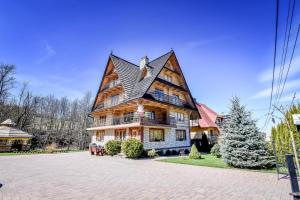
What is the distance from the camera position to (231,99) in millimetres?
13359

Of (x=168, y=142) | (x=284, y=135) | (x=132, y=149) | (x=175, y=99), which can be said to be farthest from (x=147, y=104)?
(x=284, y=135)

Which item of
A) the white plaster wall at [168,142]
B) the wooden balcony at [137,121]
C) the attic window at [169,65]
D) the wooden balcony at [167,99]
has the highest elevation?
the attic window at [169,65]

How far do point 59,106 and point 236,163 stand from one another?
53544 mm

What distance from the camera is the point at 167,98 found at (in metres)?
24.3

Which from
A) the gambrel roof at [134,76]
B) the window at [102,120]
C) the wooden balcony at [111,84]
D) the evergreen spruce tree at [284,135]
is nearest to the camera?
the evergreen spruce tree at [284,135]

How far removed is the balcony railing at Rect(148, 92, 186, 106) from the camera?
22.6 meters

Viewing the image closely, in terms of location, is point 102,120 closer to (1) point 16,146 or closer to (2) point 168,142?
(2) point 168,142

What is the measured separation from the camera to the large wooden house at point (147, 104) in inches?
845

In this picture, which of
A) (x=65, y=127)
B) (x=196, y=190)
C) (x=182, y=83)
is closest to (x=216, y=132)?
(x=182, y=83)

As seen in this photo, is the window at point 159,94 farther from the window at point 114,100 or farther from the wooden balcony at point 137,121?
the window at point 114,100

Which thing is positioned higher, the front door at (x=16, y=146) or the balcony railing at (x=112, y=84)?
the balcony railing at (x=112, y=84)

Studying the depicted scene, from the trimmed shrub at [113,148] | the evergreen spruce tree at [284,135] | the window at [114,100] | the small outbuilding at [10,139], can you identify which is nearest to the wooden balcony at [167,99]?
the window at [114,100]

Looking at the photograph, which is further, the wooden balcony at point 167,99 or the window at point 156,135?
the wooden balcony at point 167,99

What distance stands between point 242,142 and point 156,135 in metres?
12.4
